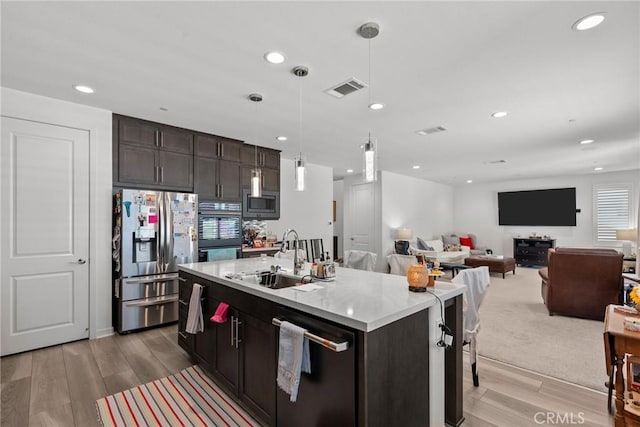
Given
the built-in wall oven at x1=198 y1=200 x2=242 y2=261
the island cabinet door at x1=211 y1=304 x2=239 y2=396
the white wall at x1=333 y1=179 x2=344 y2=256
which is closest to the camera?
the island cabinet door at x1=211 y1=304 x2=239 y2=396

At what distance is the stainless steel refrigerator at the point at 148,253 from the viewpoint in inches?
141

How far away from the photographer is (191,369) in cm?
283

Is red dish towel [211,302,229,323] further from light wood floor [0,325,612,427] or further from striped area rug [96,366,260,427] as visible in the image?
light wood floor [0,325,612,427]

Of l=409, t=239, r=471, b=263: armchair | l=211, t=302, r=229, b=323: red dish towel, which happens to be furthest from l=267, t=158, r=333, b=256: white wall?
l=211, t=302, r=229, b=323: red dish towel

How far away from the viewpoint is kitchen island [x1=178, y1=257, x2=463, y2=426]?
1422 millimetres

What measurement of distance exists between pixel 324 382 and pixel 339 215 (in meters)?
8.29

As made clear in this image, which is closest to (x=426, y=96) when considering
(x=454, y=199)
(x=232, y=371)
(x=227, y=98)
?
(x=227, y=98)

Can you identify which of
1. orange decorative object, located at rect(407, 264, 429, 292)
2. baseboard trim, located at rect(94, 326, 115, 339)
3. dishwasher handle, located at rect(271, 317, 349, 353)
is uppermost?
orange decorative object, located at rect(407, 264, 429, 292)

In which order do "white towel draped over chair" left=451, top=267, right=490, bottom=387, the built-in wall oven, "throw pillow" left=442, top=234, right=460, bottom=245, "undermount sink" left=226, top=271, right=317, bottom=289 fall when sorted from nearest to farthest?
"white towel draped over chair" left=451, top=267, right=490, bottom=387 → "undermount sink" left=226, top=271, right=317, bottom=289 → the built-in wall oven → "throw pillow" left=442, top=234, right=460, bottom=245

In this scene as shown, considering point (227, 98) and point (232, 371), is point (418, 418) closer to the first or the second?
point (232, 371)

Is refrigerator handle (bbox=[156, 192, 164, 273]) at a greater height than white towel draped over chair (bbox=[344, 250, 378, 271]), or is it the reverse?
refrigerator handle (bbox=[156, 192, 164, 273])

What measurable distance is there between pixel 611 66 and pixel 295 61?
8.86 feet

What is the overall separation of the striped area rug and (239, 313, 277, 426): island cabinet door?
0.66 ft

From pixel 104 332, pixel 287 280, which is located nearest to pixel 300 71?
pixel 287 280
